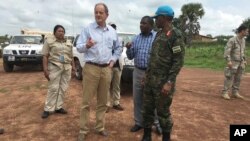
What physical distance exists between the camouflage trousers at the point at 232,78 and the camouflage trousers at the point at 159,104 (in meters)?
4.37

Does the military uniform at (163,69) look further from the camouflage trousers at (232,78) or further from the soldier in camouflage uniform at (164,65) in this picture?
the camouflage trousers at (232,78)

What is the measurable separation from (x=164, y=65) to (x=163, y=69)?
6 centimetres

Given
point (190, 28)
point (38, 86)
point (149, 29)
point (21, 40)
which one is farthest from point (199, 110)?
point (190, 28)

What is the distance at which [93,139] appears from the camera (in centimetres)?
524

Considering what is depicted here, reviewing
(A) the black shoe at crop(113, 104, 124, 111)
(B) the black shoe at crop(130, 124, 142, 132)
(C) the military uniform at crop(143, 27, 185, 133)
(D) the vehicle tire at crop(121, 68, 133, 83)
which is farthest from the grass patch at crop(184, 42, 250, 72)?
(C) the military uniform at crop(143, 27, 185, 133)

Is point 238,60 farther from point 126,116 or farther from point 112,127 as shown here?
point 112,127

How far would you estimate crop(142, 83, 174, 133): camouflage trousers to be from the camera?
4602 millimetres

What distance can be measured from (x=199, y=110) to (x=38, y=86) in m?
4.68

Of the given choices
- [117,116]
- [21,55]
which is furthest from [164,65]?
[21,55]

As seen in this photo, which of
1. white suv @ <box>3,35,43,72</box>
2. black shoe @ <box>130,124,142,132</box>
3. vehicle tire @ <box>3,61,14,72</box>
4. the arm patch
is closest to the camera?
the arm patch

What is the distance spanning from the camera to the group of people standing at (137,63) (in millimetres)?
4512

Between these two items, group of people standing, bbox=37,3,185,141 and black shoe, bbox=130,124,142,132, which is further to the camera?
black shoe, bbox=130,124,142,132

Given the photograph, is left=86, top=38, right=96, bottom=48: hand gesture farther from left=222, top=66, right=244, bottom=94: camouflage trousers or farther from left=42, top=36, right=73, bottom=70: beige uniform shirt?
left=222, top=66, right=244, bottom=94: camouflage trousers

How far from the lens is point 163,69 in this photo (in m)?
4.57
